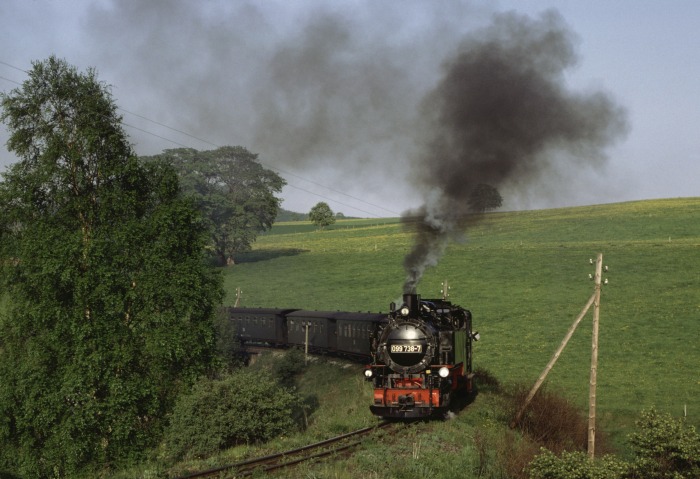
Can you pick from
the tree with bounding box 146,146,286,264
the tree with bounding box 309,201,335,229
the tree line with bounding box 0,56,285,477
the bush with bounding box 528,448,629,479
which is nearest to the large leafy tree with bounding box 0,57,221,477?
the tree line with bounding box 0,56,285,477

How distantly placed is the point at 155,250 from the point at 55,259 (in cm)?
371

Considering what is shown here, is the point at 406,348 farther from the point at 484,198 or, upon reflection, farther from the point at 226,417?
the point at 484,198

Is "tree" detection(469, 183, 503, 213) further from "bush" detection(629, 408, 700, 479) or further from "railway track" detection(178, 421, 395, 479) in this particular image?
"bush" detection(629, 408, 700, 479)

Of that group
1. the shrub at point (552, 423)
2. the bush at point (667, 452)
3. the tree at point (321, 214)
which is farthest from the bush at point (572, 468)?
the tree at point (321, 214)

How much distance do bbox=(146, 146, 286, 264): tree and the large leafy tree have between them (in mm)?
51228

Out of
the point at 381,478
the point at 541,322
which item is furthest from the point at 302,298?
the point at 381,478

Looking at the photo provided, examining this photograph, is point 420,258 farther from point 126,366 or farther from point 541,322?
point 541,322

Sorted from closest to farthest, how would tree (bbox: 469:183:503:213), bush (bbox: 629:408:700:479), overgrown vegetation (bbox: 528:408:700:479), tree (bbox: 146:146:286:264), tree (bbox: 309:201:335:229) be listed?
overgrown vegetation (bbox: 528:408:700:479) < bush (bbox: 629:408:700:479) < tree (bbox: 469:183:503:213) < tree (bbox: 146:146:286:264) < tree (bbox: 309:201:335:229)

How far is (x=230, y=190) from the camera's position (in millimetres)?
88250

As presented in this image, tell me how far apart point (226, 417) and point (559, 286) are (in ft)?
143

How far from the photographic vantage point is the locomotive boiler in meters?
22.3

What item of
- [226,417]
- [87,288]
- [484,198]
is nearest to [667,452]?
[484,198]

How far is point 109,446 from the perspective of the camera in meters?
25.8

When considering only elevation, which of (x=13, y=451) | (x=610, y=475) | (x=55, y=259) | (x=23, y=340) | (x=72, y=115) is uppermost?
(x=72, y=115)
